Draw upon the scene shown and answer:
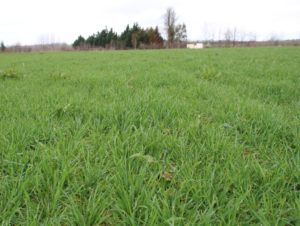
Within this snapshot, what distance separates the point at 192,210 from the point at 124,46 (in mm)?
60535

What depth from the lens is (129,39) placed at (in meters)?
59.7

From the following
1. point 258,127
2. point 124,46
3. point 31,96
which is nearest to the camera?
point 258,127

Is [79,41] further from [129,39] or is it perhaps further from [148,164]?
[148,164]

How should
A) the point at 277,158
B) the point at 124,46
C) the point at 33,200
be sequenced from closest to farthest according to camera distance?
the point at 33,200 → the point at 277,158 → the point at 124,46


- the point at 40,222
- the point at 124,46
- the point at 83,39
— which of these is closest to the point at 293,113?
the point at 40,222

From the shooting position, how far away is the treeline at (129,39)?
57.8 metres

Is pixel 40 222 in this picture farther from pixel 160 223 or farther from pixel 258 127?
pixel 258 127

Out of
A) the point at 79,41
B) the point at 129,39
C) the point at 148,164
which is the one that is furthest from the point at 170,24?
the point at 148,164

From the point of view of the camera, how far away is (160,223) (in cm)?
114

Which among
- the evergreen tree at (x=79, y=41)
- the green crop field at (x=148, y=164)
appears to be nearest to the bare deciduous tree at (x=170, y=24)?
the evergreen tree at (x=79, y=41)

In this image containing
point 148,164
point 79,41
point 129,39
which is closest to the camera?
point 148,164

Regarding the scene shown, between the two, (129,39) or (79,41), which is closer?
(129,39)

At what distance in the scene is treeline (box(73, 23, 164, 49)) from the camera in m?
57.8

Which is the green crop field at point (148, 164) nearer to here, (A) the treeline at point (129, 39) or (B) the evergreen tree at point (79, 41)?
(A) the treeline at point (129, 39)
